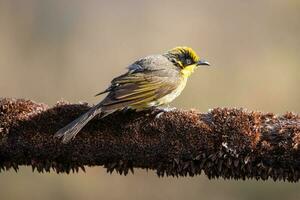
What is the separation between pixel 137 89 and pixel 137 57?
3430mm

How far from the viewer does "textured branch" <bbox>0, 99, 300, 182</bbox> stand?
4.37m

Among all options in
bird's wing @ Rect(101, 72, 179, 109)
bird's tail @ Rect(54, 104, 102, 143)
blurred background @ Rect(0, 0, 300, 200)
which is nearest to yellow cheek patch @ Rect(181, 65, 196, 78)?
bird's wing @ Rect(101, 72, 179, 109)

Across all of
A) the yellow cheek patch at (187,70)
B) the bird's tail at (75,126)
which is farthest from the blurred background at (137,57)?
the bird's tail at (75,126)

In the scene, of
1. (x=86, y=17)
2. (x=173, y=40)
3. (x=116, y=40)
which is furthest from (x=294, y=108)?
(x=86, y=17)

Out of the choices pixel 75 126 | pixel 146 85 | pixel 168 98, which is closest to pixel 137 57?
pixel 168 98

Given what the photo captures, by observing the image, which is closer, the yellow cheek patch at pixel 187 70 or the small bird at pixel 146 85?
the small bird at pixel 146 85

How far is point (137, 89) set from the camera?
546 centimetres

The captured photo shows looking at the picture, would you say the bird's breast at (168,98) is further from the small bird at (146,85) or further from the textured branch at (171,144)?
the textured branch at (171,144)

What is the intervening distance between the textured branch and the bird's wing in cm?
47

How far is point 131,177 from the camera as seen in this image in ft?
28.2

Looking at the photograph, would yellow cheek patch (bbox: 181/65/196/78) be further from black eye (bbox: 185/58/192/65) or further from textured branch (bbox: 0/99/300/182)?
textured branch (bbox: 0/99/300/182)

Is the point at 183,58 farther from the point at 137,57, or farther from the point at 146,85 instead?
the point at 137,57

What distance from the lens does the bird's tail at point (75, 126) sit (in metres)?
4.41

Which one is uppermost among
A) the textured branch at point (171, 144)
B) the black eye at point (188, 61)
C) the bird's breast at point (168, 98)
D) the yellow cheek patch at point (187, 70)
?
the black eye at point (188, 61)
